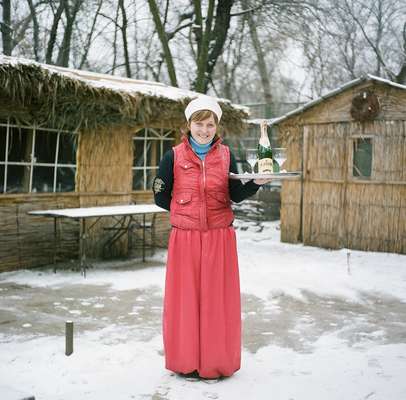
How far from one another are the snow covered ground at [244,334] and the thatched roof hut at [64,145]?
80 centimetres

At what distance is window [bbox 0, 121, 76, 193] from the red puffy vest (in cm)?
518

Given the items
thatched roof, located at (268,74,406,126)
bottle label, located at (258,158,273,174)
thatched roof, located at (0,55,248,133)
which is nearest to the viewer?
bottle label, located at (258,158,273,174)

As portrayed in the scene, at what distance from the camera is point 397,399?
380cm

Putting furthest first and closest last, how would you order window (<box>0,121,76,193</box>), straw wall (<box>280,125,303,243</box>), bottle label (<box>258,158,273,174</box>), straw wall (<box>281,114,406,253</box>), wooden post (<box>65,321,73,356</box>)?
1. straw wall (<box>280,125,303,243</box>)
2. straw wall (<box>281,114,406,253</box>)
3. window (<box>0,121,76,193</box>)
4. wooden post (<box>65,321,73,356</box>)
5. bottle label (<box>258,158,273,174</box>)

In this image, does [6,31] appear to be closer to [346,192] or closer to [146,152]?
[146,152]

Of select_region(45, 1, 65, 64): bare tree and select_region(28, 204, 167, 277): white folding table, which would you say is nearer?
select_region(28, 204, 167, 277): white folding table

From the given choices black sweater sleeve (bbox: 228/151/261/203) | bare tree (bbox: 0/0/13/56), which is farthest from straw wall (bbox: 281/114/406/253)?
bare tree (bbox: 0/0/13/56)

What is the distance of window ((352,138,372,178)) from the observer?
1077 cm

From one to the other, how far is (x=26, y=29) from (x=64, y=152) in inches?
411

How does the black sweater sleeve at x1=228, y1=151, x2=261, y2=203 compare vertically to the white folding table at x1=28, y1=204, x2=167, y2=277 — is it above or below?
above

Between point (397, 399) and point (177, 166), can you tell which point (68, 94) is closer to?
point (177, 166)

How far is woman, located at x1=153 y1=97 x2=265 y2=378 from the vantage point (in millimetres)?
3971

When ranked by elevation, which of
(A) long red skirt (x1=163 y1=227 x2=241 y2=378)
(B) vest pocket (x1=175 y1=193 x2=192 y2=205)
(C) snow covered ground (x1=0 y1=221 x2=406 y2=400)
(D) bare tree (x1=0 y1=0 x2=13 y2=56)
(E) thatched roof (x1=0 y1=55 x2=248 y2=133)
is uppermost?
(D) bare tree (x1=0 y1=0 x2=13 y2=56)

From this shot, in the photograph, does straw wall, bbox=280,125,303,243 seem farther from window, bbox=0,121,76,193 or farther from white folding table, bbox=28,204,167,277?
window, bbox=0,121,76,193
